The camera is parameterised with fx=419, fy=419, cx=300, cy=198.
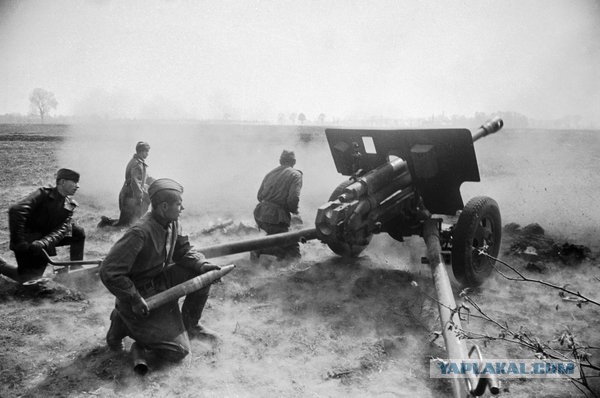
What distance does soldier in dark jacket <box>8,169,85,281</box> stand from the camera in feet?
14.4

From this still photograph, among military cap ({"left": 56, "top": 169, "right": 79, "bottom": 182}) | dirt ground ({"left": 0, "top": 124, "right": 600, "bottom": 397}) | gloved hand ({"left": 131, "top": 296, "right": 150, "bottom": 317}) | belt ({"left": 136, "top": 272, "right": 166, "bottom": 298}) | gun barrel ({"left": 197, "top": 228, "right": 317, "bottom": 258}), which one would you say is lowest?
dirt ground ({"left": 0, "top": 124, "right": 600, "bottom": 397})

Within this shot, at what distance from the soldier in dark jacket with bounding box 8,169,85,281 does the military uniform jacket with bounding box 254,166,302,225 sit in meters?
2.51

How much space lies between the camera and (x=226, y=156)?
16.8 meters

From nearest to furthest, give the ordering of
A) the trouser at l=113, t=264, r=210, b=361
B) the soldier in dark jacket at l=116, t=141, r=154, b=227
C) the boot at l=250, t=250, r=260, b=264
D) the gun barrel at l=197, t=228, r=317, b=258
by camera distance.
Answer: the trouser at l=113, t=264, r=210, b=361
the gun barrel at l=197, t=228, r=317, b=258
the boot at l=250, t=250, r=260, b=264
the soldier in dark jacket at l=116, t=141, r=154, b=227

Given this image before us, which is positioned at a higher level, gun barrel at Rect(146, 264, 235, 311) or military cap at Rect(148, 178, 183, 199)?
military cap at Rect(148, 178, 183, 199)

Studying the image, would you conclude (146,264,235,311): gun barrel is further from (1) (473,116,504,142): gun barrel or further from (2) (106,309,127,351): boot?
(1) (473,116,504,142): gun barrel

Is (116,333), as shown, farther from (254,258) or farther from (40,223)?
(254,258)

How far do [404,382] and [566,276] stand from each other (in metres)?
3.32

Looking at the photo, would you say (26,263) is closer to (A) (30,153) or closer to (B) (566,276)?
(B) (566,276)

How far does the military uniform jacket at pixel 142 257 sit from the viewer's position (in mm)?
3094

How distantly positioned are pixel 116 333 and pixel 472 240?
3.81 metres

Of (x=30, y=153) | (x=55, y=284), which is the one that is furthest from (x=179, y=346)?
(x=30, y=153)

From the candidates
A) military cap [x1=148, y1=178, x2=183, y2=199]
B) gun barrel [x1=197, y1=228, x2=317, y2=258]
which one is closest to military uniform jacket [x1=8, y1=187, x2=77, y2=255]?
gun barrel [x1=197, y1=228, x2=317, y2=258]

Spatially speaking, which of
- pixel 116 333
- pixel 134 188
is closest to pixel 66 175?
pixel 116 333
